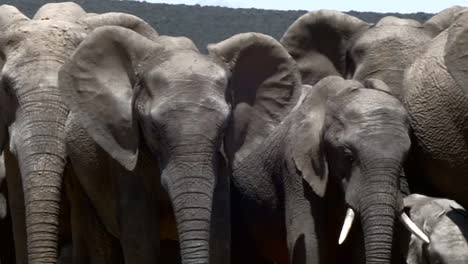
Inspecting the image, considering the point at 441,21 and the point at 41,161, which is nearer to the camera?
the point at 41,161

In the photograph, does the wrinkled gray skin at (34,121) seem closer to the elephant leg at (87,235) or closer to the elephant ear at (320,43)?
the elephant leg at (87,235)

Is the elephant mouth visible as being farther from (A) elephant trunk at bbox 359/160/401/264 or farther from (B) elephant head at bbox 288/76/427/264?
(A) elephant trunk at bbox 359/160/401/264

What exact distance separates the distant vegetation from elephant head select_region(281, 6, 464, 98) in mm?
10103

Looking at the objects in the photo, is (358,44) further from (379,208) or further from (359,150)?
(379,208)

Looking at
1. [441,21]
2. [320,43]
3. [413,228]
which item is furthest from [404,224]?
[320,43]

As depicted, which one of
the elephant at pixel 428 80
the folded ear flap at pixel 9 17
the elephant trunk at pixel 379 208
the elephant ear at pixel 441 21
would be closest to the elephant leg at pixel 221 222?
the elephant trunk at pixel 379 208

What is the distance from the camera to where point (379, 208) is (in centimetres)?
954

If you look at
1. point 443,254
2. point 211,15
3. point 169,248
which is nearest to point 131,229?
point 169,248

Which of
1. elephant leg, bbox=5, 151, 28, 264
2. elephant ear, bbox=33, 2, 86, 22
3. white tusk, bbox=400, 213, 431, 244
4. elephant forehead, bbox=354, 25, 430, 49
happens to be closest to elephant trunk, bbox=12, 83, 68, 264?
elephant leg, bbox=5, 151, 28, 264

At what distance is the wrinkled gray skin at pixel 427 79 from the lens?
34.5 feet

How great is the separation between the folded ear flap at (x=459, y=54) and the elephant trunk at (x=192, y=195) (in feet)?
5.57

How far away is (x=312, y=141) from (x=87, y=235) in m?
1.70

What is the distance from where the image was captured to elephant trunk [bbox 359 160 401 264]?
948 centimetres

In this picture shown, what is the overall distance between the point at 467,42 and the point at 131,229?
2.17 metres
